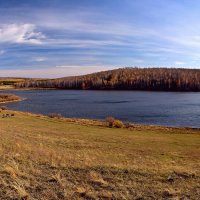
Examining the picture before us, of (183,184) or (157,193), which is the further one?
(183,184)

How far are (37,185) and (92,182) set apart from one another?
1.45m

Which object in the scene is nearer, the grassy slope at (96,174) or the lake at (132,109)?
the grassy slope at (96,174)

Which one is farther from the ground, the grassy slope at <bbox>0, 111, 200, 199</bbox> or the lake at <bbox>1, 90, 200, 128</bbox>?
the grassy slope at <bbox>0, 111, 200, 199</bbox>

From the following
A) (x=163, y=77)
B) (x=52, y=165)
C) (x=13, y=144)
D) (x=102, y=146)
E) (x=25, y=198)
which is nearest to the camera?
(x=25, y=198)

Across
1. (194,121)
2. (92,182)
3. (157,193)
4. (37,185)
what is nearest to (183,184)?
(157,193)

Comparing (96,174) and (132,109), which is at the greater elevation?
(96,174)

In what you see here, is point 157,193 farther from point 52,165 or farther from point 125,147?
point 125,147

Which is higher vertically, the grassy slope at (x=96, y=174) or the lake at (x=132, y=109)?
the grassy slope at (x=96, y=174)

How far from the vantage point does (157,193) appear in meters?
8.32

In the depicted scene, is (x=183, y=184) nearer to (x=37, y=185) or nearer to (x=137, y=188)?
(x=137, y=188)

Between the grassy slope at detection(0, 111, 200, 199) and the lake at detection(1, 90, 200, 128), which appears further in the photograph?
the lake at detection(1, 90, 200, 128)

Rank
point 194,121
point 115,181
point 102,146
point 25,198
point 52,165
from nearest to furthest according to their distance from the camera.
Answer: point 25,198
point 115,181
point 52,165
point 102,146
point 194,121

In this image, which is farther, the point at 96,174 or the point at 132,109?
the point at 132,109

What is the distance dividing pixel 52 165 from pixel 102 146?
18.8 ft
